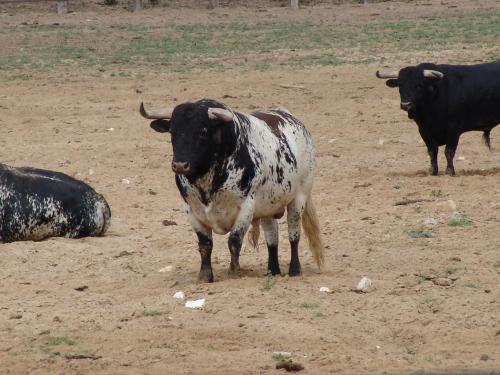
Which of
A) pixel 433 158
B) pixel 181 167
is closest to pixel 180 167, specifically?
pixel 181 167

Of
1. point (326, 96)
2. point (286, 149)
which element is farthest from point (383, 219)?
Result: point (326, 96)

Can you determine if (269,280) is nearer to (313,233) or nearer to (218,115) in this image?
(313,233)

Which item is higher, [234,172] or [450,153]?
[234,172]

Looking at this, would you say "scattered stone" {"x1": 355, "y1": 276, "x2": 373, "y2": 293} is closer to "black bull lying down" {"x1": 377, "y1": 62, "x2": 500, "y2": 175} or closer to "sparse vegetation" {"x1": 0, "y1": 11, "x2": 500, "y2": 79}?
"black bull lying down" {"x1": 377, "y1": 62, "x2": 500, "y2": 175}

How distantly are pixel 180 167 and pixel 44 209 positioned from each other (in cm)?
329

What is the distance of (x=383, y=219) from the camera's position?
12.8 metres

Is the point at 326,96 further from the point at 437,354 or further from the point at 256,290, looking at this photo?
the point at 437,354

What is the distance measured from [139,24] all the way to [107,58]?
6660 mm

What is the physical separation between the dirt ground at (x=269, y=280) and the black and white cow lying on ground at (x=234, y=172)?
404 mm

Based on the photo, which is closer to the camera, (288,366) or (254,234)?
(288,366)

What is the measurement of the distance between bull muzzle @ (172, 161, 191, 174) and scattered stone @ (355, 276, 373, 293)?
5.37 ft

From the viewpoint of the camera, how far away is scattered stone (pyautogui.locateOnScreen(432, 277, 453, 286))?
395 inches

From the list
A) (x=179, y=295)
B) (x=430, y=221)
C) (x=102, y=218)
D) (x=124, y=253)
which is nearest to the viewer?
(x=179, y=295)

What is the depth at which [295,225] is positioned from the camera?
1099 centimetres
